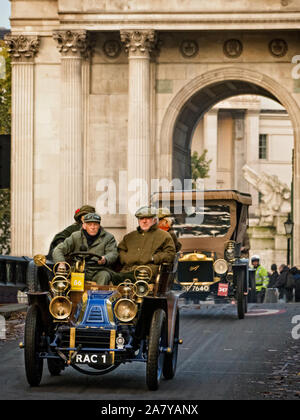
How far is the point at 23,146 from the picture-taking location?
42.4m

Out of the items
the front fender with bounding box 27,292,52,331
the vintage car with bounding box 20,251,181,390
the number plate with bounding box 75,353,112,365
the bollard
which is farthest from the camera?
the bollard

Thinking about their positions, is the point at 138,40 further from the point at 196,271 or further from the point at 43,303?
the point at 43,303

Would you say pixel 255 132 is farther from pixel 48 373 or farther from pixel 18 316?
pixel 48 373

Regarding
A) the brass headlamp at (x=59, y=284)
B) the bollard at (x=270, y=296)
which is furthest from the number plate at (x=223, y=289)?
the brass headlamp at (x=59, y=284)

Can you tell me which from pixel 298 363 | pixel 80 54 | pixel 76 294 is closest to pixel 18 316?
pixel 298 363

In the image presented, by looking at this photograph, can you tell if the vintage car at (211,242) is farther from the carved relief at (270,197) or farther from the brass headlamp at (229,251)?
the carved relief at (270,197)

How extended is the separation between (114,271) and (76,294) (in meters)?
1.02

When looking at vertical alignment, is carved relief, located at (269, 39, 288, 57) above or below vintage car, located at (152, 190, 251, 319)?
above

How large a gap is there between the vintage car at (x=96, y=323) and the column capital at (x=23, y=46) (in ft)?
94.2

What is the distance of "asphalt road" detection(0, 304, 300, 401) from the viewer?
1313 cm

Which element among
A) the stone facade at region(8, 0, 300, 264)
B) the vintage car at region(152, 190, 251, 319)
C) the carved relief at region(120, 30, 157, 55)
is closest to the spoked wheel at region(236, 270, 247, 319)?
the vintage car at region(152, 190, 251, 319)

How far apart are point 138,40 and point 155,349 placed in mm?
28578

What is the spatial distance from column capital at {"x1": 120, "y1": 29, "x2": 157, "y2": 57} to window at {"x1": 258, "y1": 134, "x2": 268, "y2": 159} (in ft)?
202

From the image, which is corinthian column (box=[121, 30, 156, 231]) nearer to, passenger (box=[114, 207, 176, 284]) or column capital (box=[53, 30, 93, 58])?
column capital (box=[53, 30, 93, 58])
